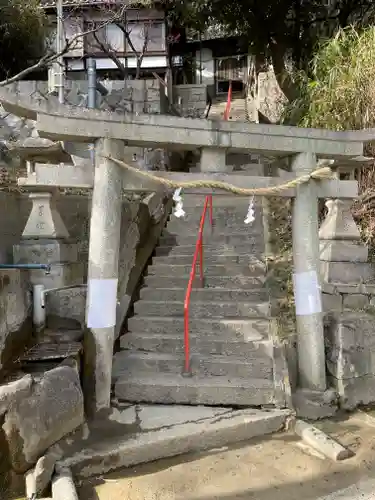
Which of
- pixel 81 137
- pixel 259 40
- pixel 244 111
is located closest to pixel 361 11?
pixel 259 40

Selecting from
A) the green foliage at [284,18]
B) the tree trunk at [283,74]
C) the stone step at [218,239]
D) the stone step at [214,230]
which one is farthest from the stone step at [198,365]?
the green foliage at [284,18]

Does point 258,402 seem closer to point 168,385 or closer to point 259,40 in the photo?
point 168,385

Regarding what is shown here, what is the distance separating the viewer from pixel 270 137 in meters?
4.73

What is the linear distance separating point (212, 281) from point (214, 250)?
907 millimetres

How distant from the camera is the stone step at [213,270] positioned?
6.58m

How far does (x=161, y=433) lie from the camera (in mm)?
3998

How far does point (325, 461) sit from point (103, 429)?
2.16m

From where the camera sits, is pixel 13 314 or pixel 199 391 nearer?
pixel 13 314

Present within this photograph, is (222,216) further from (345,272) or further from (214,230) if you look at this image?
(345,272)

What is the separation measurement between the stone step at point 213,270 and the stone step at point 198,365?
1.72 metres

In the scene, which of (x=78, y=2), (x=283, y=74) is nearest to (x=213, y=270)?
(x=283, y=74)

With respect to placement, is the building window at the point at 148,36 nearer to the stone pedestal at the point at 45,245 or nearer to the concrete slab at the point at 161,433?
the stone pedestal at the point at 45,245

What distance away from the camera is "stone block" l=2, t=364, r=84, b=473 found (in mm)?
3186

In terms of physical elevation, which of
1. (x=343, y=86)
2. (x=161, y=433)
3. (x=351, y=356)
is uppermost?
(x=343, y=86)
